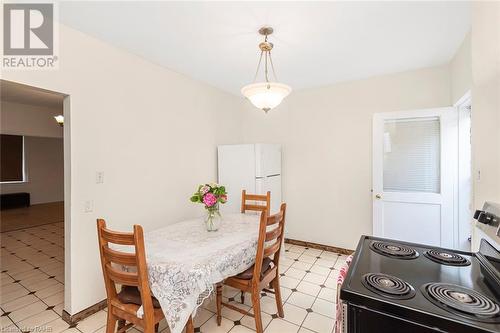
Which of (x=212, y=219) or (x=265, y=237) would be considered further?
(x=212, y=219)

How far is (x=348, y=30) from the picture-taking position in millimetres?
2078

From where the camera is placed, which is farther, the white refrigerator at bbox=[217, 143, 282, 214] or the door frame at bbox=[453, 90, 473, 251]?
the white refrigerator at bbox=[217, 143, 282, 214]

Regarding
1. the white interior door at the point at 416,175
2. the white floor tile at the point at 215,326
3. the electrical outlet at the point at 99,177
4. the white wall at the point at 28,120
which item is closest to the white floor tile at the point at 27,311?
the electrical outlet at the point at 99,177

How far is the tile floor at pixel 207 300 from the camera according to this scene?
196cm

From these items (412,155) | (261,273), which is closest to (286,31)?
(261,273)

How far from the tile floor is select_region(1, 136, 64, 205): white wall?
4169mm

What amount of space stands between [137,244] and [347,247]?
3.11 m

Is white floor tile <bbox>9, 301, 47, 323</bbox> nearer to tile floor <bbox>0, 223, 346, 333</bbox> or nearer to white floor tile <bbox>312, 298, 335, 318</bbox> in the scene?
tile floor <bbox>0, 223, 346, 333</bbox>

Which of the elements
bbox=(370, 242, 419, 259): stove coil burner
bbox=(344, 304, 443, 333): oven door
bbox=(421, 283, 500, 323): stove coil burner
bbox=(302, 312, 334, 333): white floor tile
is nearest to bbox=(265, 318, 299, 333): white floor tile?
bbox=(302, 312, 334, 333): white floor tile

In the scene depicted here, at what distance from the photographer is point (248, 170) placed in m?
3.41

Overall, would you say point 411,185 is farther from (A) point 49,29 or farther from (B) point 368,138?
(A) point 49,29

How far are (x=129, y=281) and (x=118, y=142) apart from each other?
58.7 inches

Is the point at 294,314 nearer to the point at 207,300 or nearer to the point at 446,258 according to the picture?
the point at 207,300

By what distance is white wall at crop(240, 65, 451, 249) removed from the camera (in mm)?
3057
